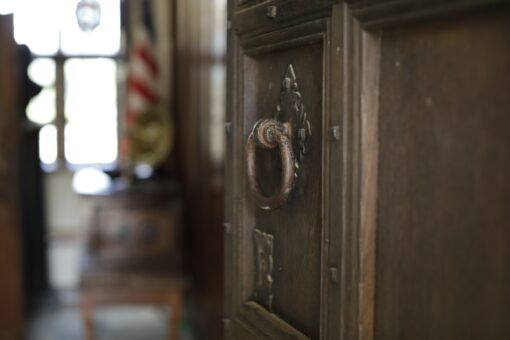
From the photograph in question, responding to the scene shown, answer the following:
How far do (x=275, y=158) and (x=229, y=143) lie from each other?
182mm

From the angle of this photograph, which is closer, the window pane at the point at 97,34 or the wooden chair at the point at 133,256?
the wooden chair at the point at 133,256

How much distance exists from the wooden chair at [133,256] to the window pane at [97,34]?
1769mm

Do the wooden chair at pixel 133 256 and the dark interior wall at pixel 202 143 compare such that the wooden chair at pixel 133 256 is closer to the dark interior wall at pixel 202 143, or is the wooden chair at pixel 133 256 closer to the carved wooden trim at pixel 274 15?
the dark interior wall at pixel 202 143

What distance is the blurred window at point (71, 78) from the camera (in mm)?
5254

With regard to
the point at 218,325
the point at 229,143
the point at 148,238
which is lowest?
the point at 218,325


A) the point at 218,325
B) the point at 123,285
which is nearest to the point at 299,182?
the point at 218,325

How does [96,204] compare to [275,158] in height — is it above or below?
below

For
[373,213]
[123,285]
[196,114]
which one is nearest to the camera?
[373,213]

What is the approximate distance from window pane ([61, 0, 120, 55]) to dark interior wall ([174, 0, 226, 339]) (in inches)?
27.8

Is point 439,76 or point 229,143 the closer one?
point 439,76

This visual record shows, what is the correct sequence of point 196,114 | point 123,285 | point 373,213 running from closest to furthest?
point 373,213 → point 123,285 → point 196,114

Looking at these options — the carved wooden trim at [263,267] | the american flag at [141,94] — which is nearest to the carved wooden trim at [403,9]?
the carved wooden trim at [263,267]

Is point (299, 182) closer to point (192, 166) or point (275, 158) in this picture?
point (275, 158)

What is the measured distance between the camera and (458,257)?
2.30 feet
